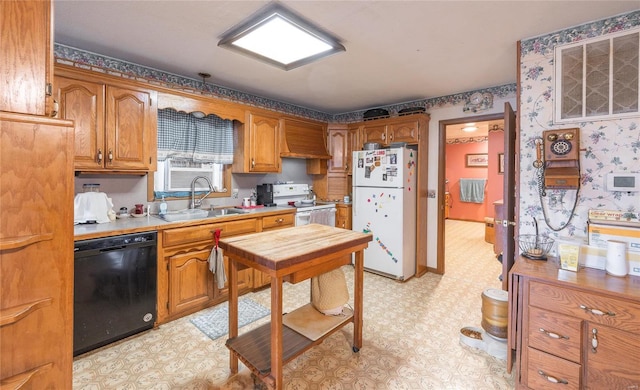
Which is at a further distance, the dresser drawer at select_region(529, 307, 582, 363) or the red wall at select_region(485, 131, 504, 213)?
the red wall at select_region(485, 131, 504, 213)

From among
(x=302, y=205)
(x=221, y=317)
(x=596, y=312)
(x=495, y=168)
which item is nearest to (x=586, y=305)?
(x=596, y=312)

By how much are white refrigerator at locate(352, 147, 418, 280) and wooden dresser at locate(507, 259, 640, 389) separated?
1.82 metres

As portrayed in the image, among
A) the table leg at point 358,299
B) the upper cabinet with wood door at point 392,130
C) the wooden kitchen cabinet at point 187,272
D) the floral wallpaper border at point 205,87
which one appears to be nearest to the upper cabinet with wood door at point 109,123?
the floral wallpaper border at point 205,87

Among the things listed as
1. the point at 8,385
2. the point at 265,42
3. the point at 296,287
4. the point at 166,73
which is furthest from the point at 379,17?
the point at 296,287

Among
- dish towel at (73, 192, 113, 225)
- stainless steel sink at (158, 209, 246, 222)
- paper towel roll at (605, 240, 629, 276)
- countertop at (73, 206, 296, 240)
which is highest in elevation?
dish towel at (73, 192, 113, 225)

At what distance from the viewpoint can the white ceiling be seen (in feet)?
5.82

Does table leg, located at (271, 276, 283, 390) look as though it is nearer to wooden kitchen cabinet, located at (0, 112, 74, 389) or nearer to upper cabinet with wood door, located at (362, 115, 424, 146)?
wooden kitchen cabinet, located at (0, 112, 74, 389)

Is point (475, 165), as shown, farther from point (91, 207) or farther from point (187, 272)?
point (91, 207)

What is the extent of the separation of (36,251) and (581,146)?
9.54 feet

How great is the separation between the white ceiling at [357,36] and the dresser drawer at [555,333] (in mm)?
1804

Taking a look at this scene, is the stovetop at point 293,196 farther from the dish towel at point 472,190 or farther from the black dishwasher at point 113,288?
the dish towel at point 472,190

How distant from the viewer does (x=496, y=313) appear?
212 centimetres

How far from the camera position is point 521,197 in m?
2.12

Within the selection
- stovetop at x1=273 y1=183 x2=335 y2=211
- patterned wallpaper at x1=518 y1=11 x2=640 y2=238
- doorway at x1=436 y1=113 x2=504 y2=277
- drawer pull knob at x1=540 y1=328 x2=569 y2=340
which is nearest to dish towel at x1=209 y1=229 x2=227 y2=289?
stovetop at x1=273 y1=183 x2=335 y2=211
